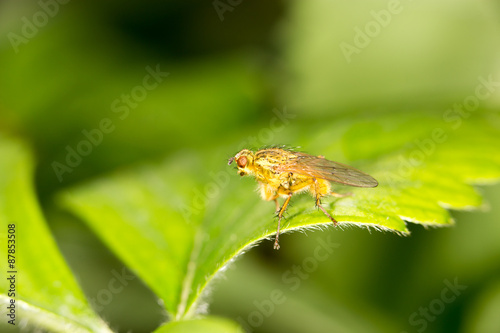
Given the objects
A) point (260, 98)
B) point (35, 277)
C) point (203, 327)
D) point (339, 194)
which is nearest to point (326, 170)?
point (339, 194)

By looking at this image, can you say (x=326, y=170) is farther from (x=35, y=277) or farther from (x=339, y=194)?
(x=35, y=277)

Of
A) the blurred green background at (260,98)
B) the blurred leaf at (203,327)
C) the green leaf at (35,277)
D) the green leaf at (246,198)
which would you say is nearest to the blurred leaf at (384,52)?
the blurred green background at (260,98)

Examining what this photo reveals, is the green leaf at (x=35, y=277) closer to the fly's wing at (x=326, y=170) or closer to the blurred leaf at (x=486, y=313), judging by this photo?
the fly's wing at (x=326, y=170)

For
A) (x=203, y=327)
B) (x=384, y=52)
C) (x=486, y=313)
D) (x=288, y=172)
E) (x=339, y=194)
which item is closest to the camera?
(x=203, y=327)

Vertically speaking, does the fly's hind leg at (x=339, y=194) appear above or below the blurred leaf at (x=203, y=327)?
above

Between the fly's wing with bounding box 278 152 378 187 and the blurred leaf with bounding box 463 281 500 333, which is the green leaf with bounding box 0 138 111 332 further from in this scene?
the blurred leaf with bounding box 463 281 500 333
